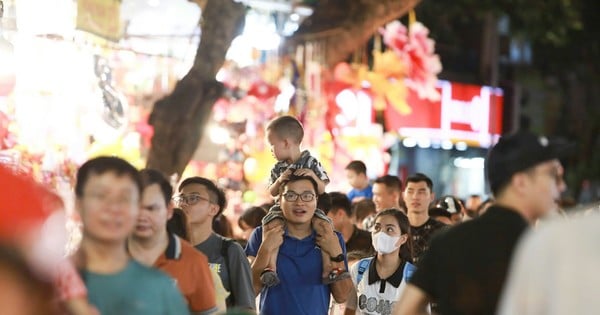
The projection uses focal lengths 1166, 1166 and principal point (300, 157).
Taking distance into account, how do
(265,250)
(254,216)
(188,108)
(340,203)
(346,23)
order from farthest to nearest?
(346,23)
(188,108)
(340,203)
(254,216)
(265,250)

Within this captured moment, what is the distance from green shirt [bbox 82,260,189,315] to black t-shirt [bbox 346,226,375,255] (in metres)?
6.16

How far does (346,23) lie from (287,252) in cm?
1136

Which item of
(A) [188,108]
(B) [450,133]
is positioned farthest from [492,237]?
(B) [450,133]

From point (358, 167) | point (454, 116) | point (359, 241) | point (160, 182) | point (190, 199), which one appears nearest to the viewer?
point (160, 182)

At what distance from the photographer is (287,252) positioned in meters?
8.31

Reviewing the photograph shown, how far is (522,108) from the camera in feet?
136

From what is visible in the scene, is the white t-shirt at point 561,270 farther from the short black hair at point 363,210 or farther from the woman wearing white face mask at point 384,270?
the short black hair at point 363,210

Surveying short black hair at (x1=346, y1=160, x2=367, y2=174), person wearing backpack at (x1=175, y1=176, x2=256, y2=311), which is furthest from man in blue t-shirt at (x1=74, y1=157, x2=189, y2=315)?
short black hair at (x1=346, y1=160, x2=367, y2=174)

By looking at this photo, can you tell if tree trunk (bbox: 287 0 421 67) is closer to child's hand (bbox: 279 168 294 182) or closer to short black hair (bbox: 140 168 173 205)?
child's hand (bbox: 279 168 294 182)

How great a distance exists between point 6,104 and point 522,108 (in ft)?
106

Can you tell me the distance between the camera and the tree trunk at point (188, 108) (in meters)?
12.8

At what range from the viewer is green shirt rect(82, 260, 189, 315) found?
4.54 metres

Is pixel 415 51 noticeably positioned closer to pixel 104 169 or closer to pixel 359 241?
pixel 359 241

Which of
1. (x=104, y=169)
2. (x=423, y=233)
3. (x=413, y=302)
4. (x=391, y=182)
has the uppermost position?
(x=104, y=169)
